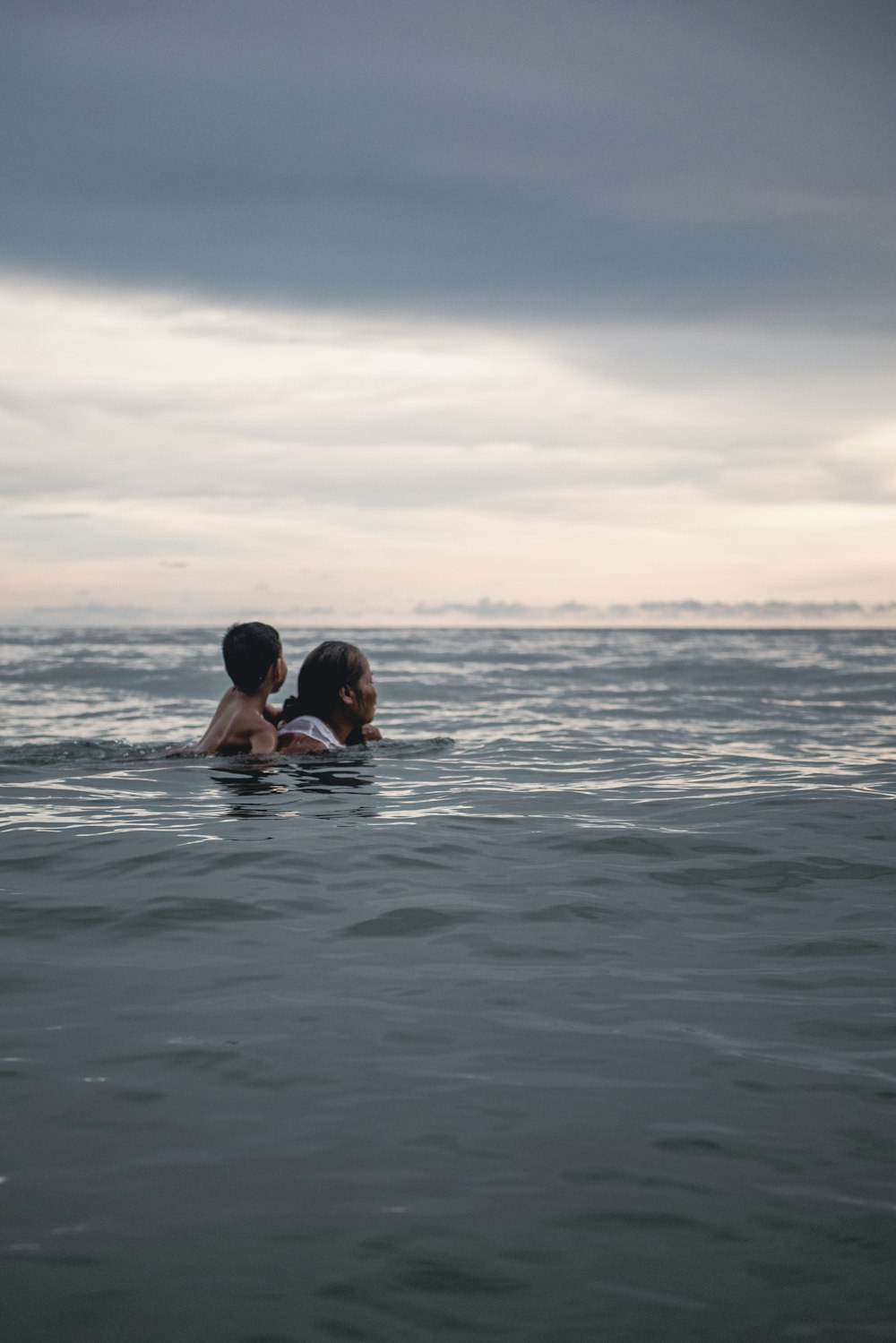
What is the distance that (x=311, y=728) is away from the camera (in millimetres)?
9102

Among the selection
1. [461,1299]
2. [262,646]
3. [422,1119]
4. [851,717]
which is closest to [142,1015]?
[422,1119]

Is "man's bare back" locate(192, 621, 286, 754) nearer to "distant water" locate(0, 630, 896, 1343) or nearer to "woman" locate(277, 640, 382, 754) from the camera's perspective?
"woman" locate(277, 640, 382, 754)

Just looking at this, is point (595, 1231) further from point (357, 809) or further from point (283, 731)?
point (283, 731)

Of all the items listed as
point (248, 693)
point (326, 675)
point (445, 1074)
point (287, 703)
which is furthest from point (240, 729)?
point (445, 1074)

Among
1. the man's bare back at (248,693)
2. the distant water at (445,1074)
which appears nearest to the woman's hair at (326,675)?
the man's bare back at (248,693)

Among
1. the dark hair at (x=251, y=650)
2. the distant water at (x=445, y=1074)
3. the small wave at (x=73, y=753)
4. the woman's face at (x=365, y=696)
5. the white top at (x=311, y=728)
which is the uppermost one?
the dark hair at (x=251, y=650)

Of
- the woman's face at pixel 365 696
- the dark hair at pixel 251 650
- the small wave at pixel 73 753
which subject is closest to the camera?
the dark hair at pixel 251 650

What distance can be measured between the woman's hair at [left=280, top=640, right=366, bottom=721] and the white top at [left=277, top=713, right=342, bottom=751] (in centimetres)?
6

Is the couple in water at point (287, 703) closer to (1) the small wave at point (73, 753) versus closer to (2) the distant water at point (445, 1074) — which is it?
(1) the small wave at point (73, 753)

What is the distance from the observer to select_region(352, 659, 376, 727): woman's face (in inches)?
345

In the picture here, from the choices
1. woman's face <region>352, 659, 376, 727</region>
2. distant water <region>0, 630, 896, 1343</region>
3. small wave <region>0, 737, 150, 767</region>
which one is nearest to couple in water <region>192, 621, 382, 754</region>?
woman's face <region>352, 659, 376, 727</region>

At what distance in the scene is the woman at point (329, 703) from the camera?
337 inches

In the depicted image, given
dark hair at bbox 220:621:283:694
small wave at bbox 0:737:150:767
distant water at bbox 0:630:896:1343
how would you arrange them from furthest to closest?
small wave at bbox 0:737:150:767
dark hair at bbox 220:621:283:694
distant water at bbox 0:630:896:1343

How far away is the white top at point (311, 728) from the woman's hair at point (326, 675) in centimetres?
6
